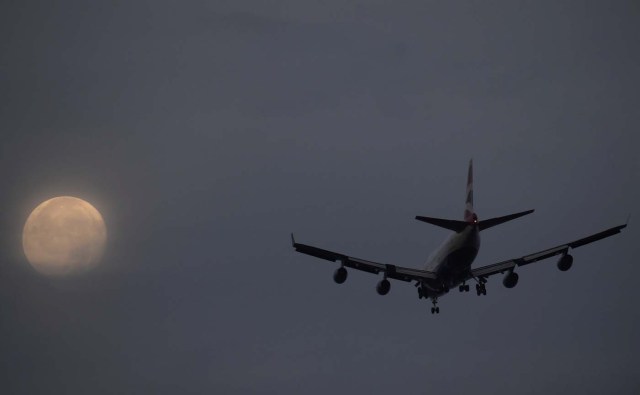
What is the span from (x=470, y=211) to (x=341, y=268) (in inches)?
519

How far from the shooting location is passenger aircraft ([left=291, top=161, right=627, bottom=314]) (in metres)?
64.9

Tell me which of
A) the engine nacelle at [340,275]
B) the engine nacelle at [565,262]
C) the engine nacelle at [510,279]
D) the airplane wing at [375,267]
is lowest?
the engine nacelle at [340,275]

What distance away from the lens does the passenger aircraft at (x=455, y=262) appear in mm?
64875

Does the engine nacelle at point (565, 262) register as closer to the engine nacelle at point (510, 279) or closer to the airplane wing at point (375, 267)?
the engine nacelle at point (510, 279)

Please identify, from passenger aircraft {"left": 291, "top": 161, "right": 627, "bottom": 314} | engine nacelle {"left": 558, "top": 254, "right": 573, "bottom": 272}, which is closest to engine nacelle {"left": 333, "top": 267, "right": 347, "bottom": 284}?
passenger aircraft {"left": 291, "top": 161, "right": 627, "bottom": 314}

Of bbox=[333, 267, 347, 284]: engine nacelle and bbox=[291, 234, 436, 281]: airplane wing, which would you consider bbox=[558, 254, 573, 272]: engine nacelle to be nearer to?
bbox=[291, 234, 436, 281]: airplane wing

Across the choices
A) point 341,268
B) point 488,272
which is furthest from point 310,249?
point 488,272

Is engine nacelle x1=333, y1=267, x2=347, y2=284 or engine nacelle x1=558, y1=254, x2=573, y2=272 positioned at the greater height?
engine nacelle x1=558, y1=254, x2=573, y2=272

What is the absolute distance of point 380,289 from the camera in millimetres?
71125

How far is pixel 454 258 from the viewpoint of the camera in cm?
6606

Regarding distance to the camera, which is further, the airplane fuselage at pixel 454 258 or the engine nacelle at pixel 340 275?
the engine nacelle at pixel 340 275

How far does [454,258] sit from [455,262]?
0.47m

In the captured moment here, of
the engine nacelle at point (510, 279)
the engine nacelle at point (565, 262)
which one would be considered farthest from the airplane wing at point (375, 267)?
the engine nacelle at point (565, 262)

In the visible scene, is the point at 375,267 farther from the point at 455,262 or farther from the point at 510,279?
the point at 510,279
